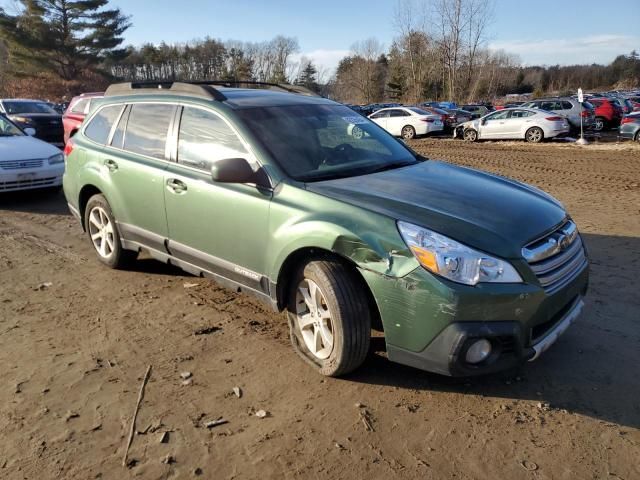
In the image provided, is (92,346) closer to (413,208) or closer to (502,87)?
(413,208)

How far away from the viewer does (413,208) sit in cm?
311

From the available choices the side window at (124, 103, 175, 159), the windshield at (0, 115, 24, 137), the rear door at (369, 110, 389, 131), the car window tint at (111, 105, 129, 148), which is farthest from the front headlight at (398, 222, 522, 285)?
A: the rear door at (369, 110, 389, 131)

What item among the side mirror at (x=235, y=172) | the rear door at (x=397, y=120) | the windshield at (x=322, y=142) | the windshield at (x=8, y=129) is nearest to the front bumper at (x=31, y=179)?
the windshield at (x=8, y=129)

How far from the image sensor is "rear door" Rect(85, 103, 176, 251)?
439 centimetres

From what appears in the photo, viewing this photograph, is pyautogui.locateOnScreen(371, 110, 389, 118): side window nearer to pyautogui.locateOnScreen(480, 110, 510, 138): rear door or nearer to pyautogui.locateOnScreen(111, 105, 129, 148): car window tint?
pyautogui.locateOnScreen(480, 110, 510, 138): rear door

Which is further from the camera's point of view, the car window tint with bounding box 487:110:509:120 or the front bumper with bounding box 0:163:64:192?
the car window tint with bounding box 487:110:509:120

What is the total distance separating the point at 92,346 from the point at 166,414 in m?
1.15

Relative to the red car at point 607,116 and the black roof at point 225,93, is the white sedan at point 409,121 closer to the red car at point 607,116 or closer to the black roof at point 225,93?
the red car at point 607,116

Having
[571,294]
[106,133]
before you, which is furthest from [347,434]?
[106,133]

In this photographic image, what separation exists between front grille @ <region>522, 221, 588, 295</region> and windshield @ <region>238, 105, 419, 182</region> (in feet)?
4.40

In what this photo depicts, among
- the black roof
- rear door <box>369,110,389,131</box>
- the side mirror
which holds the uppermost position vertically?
the black roof

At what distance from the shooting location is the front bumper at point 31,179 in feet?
27.6

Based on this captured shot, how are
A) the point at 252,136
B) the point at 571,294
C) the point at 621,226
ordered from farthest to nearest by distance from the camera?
the point at 621,226 < the point at 252,136 < the point at 571,294

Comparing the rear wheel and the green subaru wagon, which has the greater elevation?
the green subaru wagon
